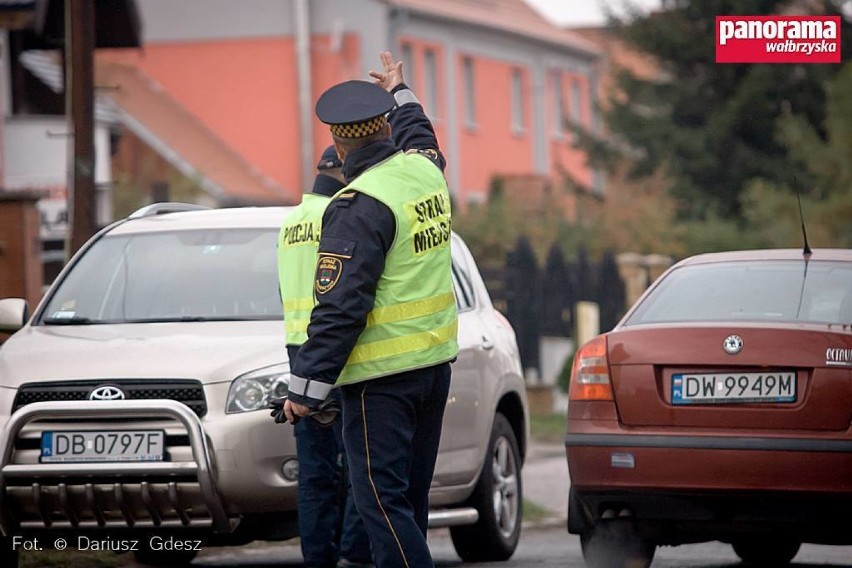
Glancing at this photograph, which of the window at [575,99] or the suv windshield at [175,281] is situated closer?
the suv windshield at [175,281]

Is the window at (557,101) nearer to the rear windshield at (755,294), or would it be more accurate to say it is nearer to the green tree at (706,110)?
the green tree at (706,110)

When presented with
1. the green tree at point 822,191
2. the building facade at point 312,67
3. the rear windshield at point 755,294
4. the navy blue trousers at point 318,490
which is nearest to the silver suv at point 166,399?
the navy blue trousers at point 318,490

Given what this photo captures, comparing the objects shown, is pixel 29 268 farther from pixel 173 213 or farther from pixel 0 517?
pixel 0 517

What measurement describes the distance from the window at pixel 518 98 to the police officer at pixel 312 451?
148ft

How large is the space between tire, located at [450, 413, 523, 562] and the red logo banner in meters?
2.93

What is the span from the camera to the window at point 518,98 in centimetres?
5291

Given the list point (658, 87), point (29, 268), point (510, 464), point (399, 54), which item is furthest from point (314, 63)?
point (510, 464)

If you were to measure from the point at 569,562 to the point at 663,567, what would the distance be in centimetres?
48

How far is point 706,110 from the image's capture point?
135 feet

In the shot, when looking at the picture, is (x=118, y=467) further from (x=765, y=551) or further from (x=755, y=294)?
(x=765, y=551)

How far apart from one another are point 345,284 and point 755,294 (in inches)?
105

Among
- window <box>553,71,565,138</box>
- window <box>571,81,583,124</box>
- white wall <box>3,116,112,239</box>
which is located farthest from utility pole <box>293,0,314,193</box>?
white wall <box>3,116,112,239</box>

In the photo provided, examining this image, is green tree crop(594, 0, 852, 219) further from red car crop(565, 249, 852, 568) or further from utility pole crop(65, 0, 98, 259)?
red car crop(565, 249, 852, 568)

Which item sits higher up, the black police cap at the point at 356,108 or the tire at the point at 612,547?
the black police cap at the point at 356,108
